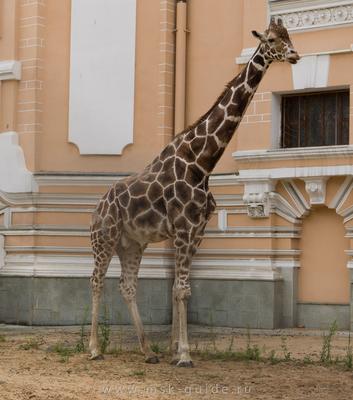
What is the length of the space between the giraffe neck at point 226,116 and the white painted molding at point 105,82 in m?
5.83

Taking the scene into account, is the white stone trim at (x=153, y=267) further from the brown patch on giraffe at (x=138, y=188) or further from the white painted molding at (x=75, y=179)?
the brown patch on giraffe at (x=138, y=188)

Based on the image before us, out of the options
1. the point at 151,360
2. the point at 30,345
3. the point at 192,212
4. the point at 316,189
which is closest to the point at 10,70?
the point at 316,189

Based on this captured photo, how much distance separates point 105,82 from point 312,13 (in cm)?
395

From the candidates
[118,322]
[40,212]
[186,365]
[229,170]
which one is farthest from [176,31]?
[186,365]

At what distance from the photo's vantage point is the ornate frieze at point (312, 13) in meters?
15.3

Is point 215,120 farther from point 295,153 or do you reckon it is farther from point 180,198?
point 295,153

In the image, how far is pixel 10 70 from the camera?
17359 millimetres

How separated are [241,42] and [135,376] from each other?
25.8 ft

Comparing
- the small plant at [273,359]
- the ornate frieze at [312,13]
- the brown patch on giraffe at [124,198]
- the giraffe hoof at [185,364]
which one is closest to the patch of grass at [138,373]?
the giraffe hoof at [185,364]

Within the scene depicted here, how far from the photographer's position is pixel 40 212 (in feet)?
56.4

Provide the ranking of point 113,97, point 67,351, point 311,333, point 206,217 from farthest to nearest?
point 113,97, point 311,333, point 67,351, point 206,217

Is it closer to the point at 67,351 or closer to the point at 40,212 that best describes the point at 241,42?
the point at 40,212

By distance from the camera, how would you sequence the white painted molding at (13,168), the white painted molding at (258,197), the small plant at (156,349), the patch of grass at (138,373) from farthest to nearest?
the white painted molding at (13,168) < the white painted molding at (258,197) < the small plant at (156,349) < the patch of grass at (138,373)

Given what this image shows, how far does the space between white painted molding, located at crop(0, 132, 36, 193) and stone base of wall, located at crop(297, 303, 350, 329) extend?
5306 mm
